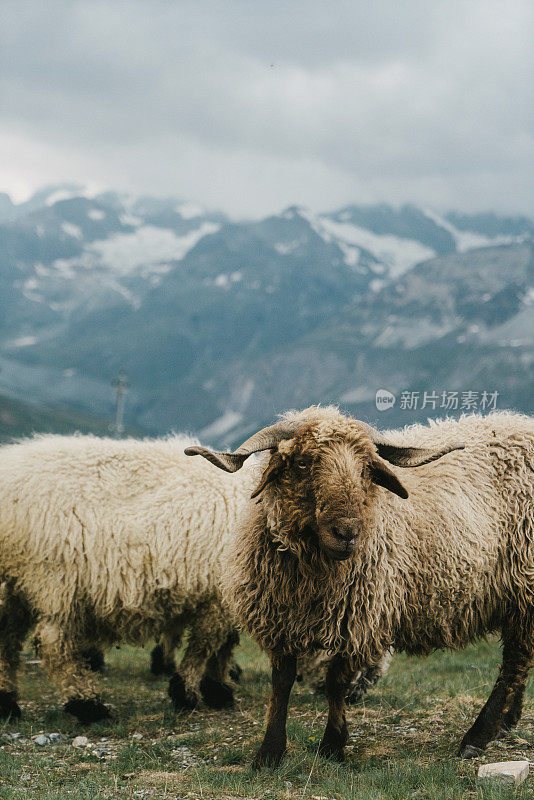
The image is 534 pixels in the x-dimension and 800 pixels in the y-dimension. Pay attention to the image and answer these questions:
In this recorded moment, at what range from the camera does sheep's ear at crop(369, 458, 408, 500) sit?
6172mm

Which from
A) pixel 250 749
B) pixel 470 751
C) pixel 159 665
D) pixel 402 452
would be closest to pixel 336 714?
pixel 250 749

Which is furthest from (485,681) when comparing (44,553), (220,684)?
(44,553)

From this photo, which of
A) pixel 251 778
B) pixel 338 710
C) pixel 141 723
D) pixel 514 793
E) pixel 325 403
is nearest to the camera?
pixel 514 793

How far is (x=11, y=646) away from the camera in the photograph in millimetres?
8875

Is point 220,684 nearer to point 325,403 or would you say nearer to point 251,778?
point 251,778

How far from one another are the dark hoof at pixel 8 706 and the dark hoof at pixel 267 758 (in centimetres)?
340

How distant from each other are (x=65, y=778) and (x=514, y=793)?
337 centimetres

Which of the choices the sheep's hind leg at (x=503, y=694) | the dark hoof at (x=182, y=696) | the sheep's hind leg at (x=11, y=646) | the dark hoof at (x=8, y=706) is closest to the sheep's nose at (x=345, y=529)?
the sheep's hind leg at (x=503, y=694)

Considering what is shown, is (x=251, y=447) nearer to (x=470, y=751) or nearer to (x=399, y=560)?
(x=399, y=560)

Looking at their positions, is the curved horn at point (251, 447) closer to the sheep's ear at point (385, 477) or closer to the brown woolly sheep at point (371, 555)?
the brown woolly sheep at point (371, 555)

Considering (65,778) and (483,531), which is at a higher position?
(483,531)

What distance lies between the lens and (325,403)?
7.27 meters

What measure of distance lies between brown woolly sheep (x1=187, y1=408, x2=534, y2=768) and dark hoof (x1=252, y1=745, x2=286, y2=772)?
0.04 feet

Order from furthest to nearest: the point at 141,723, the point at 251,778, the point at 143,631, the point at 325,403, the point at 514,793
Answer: the point at 143,631 < the point at 141,723 < the point at 325,403 < the point at 251,778 < the point at 514,793
